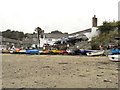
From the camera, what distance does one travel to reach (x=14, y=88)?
203 inches

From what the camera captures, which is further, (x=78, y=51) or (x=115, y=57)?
(x=78, y=51)

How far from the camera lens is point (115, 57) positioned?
44.3 feet

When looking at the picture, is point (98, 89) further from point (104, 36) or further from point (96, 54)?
point (104, 36)

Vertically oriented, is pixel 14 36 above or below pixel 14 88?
above

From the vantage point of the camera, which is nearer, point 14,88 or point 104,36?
point 14,88

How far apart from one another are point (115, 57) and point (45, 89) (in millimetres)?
10455

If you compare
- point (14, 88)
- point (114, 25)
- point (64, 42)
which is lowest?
point (14, 88)

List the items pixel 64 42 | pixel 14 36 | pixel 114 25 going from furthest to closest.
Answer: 1. pixel 14 36
2. pixel 64 42
3. pixel 114 25

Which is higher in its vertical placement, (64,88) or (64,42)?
(64,42)

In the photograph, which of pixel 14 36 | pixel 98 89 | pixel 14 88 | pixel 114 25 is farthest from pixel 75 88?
pixel 14 36

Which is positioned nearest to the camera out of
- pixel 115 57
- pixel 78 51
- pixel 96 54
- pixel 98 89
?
pixel 98 89

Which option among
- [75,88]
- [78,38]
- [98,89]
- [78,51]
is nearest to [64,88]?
[75,88]

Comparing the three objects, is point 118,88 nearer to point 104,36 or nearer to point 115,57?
point 115,57

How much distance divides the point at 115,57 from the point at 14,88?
36.3 feet
